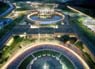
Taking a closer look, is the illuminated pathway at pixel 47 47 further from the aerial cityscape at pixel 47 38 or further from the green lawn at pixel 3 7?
the green lawn at pixel 3 7

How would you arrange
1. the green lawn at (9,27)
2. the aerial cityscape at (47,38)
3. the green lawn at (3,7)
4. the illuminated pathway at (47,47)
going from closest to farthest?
the illuminated pathway at (47,47)
the aerial cityscape at (47,38)
the green lawn at (9,27)
the green lawn at (3,7)

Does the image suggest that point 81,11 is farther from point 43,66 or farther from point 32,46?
point 43,66

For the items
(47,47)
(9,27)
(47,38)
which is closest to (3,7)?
(9,27)

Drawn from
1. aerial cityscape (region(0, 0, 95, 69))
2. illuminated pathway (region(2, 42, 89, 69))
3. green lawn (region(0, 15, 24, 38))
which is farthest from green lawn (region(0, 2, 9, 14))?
illuminated pathway (region(2, 42, 89, 69))

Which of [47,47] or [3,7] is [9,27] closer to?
[47,47]

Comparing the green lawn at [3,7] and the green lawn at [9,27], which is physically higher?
the green lawn at [9,27]

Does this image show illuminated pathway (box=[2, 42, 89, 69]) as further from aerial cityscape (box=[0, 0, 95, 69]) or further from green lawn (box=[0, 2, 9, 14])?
green lawn (box=[0, 2, 9, 14])

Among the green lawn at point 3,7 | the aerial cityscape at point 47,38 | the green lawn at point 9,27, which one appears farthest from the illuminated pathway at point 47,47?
the green lawn at point 3,7

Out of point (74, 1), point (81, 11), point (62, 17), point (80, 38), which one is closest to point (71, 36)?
point (80, 38)
